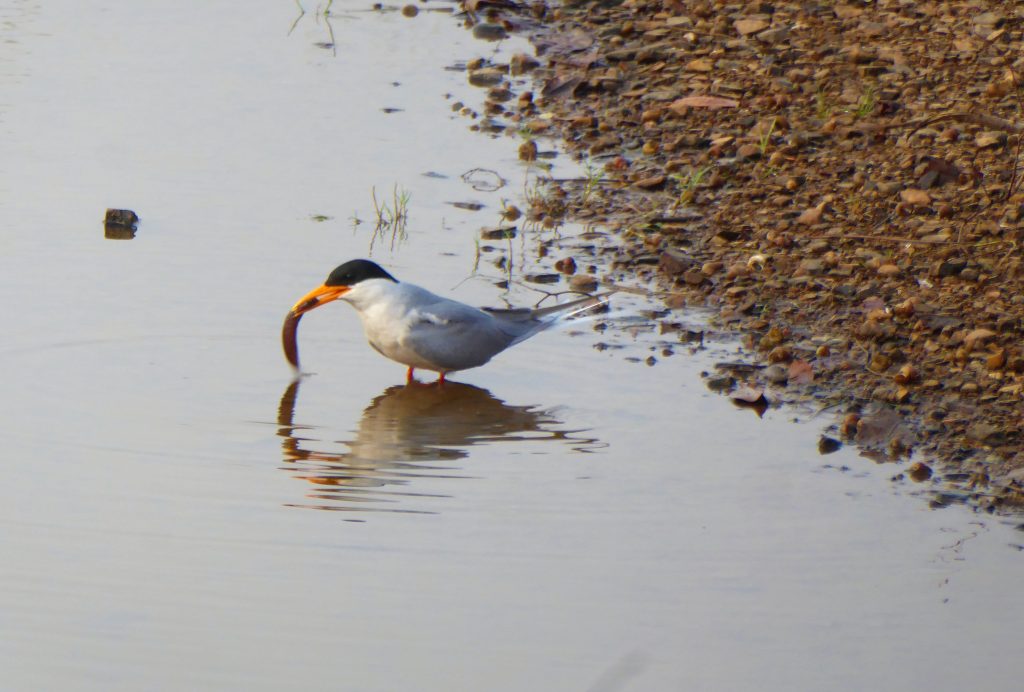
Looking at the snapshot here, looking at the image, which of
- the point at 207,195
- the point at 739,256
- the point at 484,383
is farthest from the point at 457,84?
the point at 484,383

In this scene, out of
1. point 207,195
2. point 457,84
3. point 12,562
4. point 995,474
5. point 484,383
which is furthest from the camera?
point 457,84

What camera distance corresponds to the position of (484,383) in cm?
718

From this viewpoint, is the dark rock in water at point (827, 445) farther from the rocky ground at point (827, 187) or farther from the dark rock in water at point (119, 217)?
the dark rock in water at point (119, 217)

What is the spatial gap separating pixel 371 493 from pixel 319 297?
5.20 feet

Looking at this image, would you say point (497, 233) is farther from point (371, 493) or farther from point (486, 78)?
point (371, 493)

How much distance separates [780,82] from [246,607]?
245 inches

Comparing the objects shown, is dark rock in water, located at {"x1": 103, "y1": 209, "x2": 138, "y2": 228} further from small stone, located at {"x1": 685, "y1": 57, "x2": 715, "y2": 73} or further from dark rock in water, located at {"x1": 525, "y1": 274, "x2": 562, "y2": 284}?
small stone, located at {"x1": 685, "y1": 57, "x2": 715, "y2": 73}

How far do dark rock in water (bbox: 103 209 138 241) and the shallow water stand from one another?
7cm

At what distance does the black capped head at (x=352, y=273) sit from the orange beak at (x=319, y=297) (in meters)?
0.03

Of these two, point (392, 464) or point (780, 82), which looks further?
point (780, 82)

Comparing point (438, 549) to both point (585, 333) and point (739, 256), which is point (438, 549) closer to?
point (585, 333)

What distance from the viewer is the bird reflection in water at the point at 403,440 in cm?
561

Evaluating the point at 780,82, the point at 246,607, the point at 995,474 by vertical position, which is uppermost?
the point at 780,82

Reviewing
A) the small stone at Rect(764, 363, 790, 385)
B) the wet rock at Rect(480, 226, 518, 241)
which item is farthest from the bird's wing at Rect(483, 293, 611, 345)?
the wet rock at Rect(480, 226, 518, 241)
